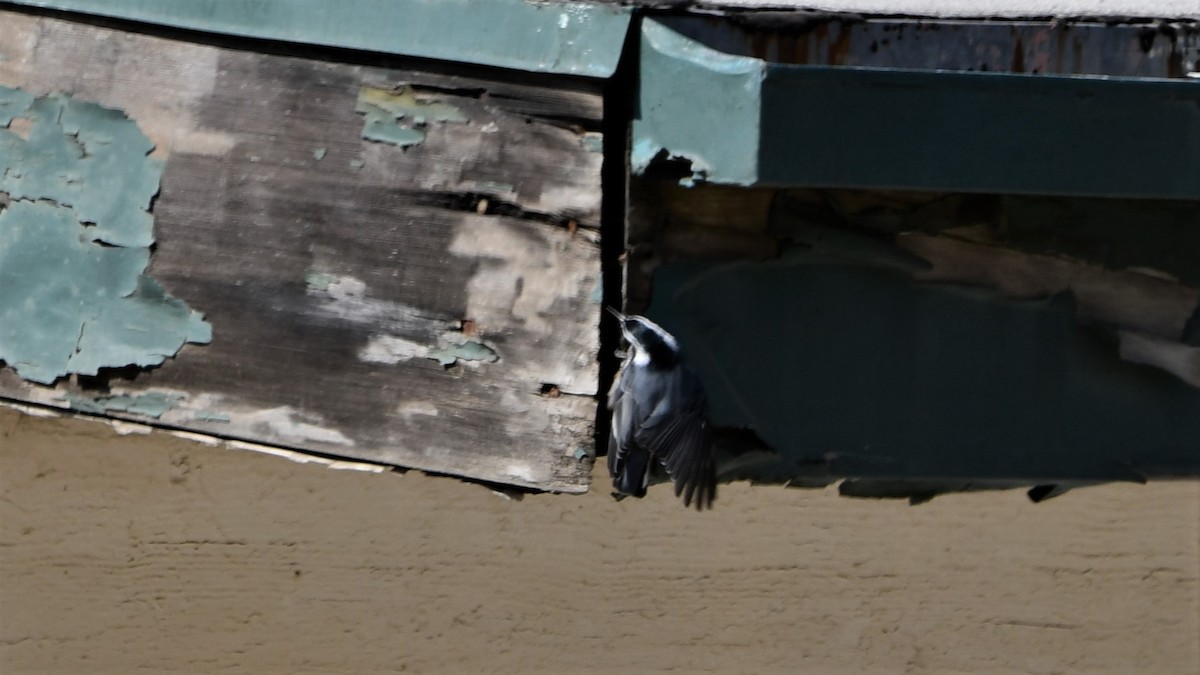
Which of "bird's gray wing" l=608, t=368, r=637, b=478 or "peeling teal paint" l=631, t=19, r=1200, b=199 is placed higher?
"peeling teal paint" l=631, t=19, r=1200, b=199

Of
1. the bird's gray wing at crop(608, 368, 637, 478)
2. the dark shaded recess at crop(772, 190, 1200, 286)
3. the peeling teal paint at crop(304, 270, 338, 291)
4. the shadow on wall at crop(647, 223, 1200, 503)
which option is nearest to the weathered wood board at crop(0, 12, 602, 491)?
the peeling teal paint at crop(304, 270, 338, 291)

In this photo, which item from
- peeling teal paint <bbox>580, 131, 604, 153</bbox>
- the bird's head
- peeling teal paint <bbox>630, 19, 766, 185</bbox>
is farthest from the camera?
the bird's head

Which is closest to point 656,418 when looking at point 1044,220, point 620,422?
point 620,422

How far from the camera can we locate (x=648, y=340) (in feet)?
7.24

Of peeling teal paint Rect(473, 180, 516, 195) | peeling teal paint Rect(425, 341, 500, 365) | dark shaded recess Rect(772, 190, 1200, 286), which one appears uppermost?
peeling teal paint Rect(473, 180, 516, 195)

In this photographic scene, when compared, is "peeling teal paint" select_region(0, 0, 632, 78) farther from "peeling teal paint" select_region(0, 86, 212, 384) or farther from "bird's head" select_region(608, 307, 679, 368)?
"bird's head" select_region(608, 307, 679, 368)

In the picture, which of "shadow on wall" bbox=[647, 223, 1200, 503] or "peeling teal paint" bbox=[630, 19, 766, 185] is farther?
"shadow on wall" bbox=[647, 223, 1200, 503]

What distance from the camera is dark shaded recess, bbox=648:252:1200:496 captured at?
2.22m

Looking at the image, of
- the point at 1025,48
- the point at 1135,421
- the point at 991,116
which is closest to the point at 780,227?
the point at 991,116

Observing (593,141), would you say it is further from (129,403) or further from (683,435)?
(129,403)

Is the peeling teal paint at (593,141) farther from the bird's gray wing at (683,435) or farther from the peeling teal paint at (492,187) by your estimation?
the bird's gray wing at (683,435)

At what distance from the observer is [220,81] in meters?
2.18

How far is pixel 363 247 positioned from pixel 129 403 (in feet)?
1.50

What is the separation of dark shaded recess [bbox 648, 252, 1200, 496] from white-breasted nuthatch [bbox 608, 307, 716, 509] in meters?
0.04
